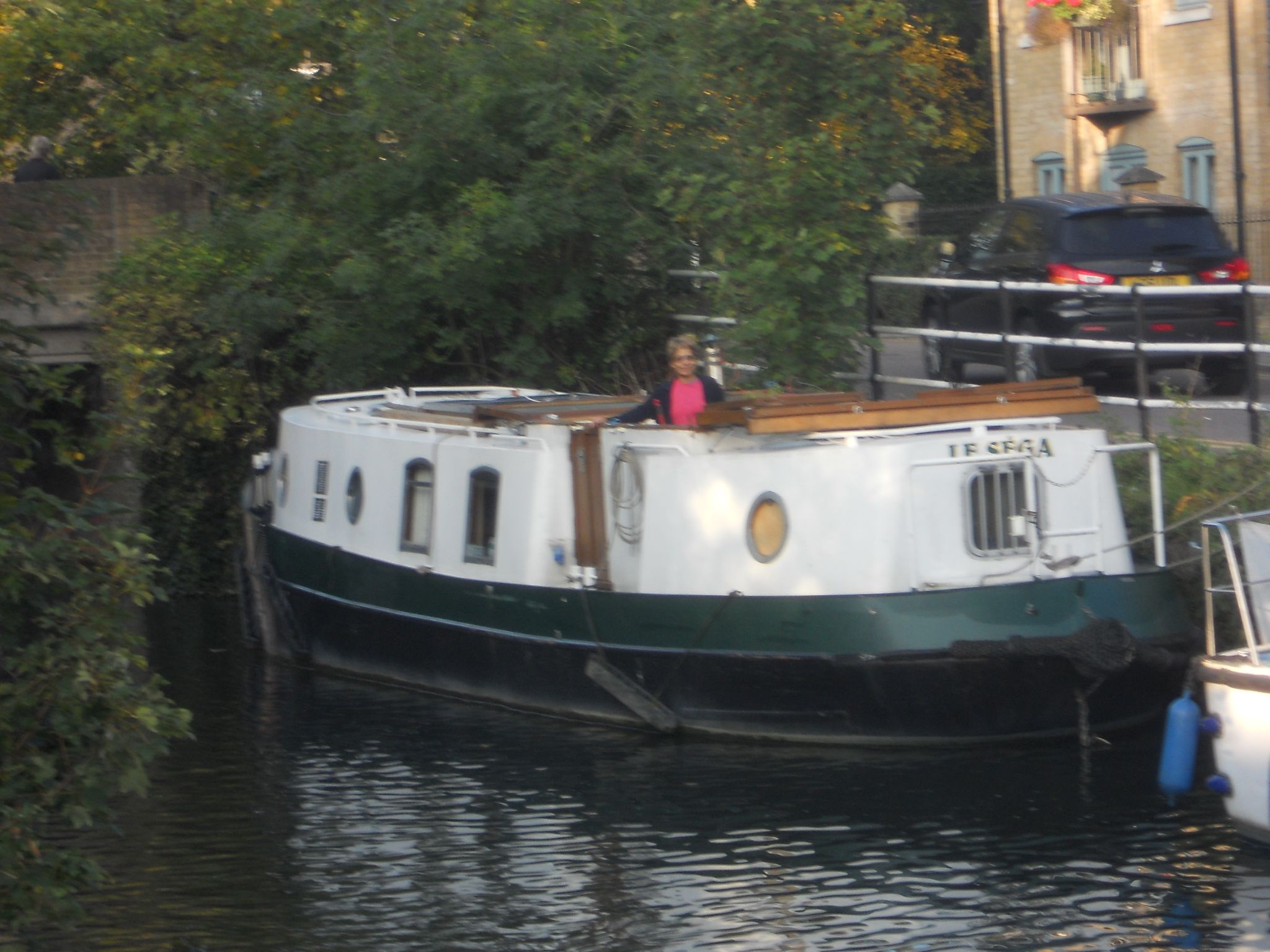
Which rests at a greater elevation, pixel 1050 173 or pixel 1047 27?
pixel 1047 27

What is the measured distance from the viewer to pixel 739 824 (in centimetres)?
988

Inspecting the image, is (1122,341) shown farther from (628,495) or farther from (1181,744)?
(1181,744)

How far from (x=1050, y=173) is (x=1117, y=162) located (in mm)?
1919

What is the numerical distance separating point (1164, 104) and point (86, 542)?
82.4ft

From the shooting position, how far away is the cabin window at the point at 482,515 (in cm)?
1304

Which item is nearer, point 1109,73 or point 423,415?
point 423,415

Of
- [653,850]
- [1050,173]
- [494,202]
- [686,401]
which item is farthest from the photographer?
[1050,173]

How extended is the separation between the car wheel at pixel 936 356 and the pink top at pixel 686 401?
332cm

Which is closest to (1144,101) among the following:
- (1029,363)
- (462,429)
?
(1029,363)

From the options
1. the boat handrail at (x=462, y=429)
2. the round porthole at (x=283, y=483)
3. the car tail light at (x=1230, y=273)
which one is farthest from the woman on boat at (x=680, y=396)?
the car tail light at (x=1230, y=273)

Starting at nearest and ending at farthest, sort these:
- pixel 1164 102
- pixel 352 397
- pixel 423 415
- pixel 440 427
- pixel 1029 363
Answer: pixel 440 427, pixel 1029 363, pixel 423 415, pixel 352 397, pixel 1164 102

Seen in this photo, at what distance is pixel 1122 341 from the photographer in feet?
46.1

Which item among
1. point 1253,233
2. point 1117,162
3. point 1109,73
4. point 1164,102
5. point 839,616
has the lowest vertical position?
point 839,616

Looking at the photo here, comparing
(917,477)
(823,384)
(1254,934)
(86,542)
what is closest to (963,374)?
(823,384)
